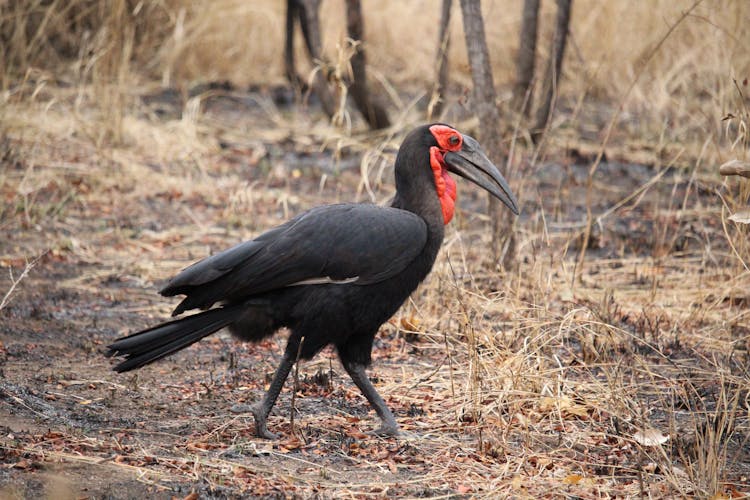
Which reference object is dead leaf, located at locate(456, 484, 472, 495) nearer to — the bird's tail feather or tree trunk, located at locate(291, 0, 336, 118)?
the bird's tail feather

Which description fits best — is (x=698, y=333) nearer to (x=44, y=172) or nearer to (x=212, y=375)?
(x=212, y=375)

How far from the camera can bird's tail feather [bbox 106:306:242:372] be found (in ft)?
12.1

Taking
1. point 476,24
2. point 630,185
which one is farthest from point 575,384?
point 630,185

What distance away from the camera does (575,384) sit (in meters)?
4.13

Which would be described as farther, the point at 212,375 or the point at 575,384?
the point at 212,375

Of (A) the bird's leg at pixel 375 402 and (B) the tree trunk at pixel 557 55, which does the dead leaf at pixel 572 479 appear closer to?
(A) the bird's leg at pixel 375 402

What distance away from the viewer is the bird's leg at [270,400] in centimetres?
374

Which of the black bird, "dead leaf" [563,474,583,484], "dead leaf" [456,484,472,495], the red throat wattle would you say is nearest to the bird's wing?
the black bird

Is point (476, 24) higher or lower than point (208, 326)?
higher

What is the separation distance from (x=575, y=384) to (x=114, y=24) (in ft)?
17.5

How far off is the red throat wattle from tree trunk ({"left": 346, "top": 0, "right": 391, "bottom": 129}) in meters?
4.17

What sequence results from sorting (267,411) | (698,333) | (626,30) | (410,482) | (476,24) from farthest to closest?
(626,30) < (476,24) < (698,333) < (267,411) < (410,482)

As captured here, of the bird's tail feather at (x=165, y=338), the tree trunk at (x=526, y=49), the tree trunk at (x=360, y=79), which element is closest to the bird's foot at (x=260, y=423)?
the bird's tail feather at (x=165, y=338)

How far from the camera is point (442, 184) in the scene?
4.00m
